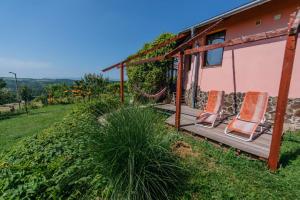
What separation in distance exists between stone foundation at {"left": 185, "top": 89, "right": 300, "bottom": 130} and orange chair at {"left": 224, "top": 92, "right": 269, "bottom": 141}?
1.30 metres

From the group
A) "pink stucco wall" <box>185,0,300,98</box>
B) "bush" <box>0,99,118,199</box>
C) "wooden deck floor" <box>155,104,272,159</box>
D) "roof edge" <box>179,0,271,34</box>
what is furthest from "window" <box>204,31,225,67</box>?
"bush" <box>0,99,118,199</box>

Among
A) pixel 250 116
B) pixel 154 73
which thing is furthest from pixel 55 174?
pixel 154 73

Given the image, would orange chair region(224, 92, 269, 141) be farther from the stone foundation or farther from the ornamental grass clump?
the ornamental grass clump

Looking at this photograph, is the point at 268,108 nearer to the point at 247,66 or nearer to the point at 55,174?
the point at 247,66

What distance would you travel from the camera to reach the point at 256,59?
199 inches

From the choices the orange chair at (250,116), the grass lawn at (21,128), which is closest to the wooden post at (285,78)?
the orange chair at (250,116)

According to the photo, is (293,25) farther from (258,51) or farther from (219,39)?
(219,39)

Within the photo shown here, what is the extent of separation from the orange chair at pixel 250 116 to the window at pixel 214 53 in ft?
9.17

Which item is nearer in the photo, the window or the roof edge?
the roof edge

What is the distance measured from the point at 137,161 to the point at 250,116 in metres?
3.10

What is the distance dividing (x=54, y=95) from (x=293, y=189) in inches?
752

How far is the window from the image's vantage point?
6.29 metres

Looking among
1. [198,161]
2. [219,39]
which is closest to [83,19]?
[219,39]

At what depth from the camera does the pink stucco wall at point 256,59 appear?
445 centimetres
